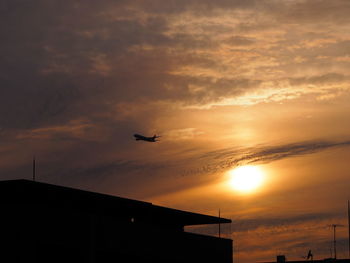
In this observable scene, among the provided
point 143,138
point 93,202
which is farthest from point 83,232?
point 143,138

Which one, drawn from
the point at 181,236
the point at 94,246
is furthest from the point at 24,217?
the point at 181,236

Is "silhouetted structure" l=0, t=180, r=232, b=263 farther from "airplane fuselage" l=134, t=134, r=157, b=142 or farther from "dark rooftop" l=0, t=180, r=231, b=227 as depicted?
"airplane fuselage" l=134, t=134, r=157, b=142

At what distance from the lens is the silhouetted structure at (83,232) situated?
73750 mm

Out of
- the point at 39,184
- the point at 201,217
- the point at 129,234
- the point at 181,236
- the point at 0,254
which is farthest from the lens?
the point at 201,217

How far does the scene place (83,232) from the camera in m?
77.9

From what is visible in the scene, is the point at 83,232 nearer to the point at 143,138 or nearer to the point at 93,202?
the point at 93,202

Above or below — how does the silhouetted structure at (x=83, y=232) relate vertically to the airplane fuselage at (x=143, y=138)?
below

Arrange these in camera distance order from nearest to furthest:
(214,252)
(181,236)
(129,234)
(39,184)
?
(39,184) → (129,234) → (181,236) → (214,252)

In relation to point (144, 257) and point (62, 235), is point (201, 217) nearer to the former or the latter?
point (144, 257)

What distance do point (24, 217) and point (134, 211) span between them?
Result: 25080 millimetres

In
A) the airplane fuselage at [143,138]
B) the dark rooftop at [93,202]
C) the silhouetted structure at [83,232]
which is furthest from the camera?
the airplane fuselage at [143,138]

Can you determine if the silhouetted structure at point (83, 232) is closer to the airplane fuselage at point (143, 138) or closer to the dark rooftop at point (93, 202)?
the dark rooftop at point (93, 202)

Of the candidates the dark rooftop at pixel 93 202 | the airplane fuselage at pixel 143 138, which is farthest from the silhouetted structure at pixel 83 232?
the airplane fuselage at pixel 143 138

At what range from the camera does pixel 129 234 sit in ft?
277
